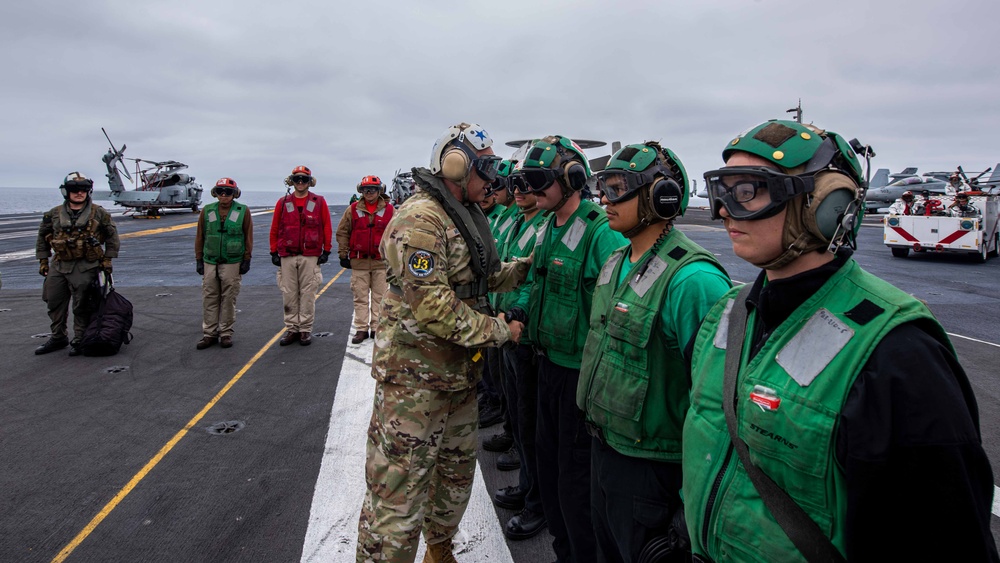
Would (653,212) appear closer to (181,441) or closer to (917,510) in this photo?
(917,510)

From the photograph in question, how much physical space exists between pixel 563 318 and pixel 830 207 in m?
1.93

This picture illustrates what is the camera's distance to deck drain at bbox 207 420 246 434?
516 cm

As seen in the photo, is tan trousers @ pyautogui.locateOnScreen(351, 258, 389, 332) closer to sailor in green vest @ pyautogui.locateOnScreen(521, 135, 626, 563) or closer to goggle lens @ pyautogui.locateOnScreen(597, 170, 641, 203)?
sailor in green vest @ pyautogui.locateOnScreen(521, 135, 626, 563)

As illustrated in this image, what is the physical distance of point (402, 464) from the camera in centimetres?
296

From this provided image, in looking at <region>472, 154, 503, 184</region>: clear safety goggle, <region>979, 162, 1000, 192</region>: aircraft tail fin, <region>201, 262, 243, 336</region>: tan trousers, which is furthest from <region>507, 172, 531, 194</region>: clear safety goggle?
<region>979, 162, 1000, 192</region>: aircraft tail fin

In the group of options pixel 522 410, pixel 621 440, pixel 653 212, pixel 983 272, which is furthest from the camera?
pixel 983 272

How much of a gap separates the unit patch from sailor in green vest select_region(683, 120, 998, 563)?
1491 mm

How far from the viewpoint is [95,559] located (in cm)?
332

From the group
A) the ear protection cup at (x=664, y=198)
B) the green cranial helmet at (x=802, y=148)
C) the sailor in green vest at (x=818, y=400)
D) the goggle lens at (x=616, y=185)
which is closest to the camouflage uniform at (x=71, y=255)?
the goggle lens at (x=616, y=185)

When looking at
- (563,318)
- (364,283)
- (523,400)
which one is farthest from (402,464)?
(364,283)

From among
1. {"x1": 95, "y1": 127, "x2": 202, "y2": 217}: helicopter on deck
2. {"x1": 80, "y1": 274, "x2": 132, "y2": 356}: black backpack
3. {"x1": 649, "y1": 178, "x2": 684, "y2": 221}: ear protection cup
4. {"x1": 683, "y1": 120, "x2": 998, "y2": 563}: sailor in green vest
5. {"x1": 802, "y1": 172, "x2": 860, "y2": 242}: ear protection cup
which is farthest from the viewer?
{"x1": 95, "y1": 127, "x2": 202, "y2": 217}: helicopter on deck

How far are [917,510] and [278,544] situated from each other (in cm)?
342

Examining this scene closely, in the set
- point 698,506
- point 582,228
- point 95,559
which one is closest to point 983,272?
point 582,228

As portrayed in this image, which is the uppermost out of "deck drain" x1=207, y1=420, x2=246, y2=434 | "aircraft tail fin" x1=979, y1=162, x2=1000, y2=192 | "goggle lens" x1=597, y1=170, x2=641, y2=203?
"aircraft tail fin" x1=979, y1=162, x2=1000, y2=192
